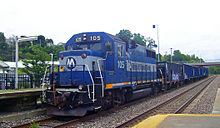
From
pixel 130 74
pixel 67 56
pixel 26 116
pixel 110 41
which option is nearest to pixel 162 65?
pixel 130 74

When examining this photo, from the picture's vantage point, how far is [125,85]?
11320mm

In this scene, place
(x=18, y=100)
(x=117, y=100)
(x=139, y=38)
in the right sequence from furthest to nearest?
(x=139, y=38), (x=117, y=100), (x=18, y=100)

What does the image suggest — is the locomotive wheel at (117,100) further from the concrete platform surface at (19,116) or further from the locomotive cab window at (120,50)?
the concrete platform surface at (19,116)

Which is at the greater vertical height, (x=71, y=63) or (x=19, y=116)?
(x=71, y=63)

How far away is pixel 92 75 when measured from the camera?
9.14 meters

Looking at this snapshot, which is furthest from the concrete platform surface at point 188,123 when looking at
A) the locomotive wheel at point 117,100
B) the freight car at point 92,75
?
the locomotive wheel at point 117,100

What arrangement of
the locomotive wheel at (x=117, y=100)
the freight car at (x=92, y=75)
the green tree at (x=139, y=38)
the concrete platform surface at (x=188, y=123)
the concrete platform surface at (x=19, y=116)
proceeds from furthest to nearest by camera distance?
the green tree at (x=139, y=38) < the locomotive wheel at (x=117, y=100) < the freight car at (x=92, y=75) < the concrete platform surface at (x=19, y=116) < the concrete platform surface at (x=188, y=123)

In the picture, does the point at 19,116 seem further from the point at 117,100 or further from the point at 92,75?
the point at 117,100

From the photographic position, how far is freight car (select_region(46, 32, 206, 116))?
8.32 m

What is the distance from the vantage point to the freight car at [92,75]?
27.3 feet

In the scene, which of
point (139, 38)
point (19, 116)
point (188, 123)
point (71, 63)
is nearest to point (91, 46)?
point (71, 63)

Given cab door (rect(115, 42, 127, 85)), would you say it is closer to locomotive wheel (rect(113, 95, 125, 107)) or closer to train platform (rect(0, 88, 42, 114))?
locomotive wheel (rect(113, 95, 125, 107))

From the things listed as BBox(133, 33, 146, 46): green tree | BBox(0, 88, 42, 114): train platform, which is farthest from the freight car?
BBox(133, 33, 146, 46): green tree

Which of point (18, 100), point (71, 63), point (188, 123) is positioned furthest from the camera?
point (18, 100)
